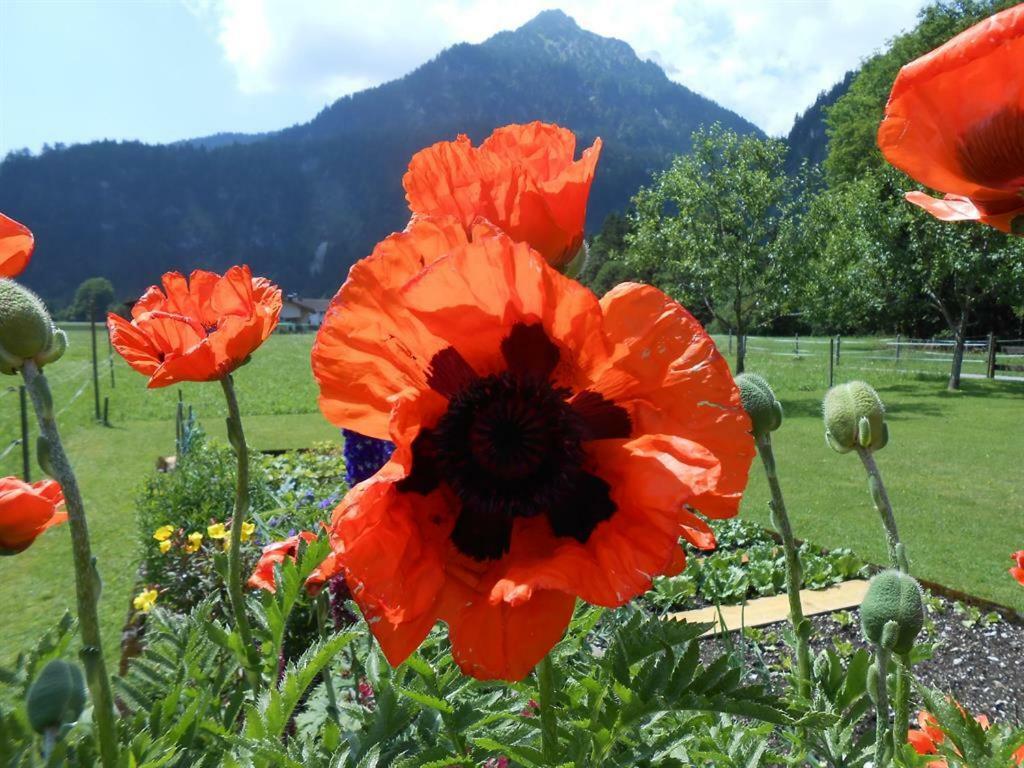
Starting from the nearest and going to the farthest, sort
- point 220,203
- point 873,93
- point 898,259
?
1. point 898,259
2. point 873,93
3. point 220,203

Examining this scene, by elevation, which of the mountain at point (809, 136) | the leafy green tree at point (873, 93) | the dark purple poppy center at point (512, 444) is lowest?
the dark purple poppy center at point (512, 444)

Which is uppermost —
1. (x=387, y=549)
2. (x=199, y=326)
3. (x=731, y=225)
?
(x=731, y=225)

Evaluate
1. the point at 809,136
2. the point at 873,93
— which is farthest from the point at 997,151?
the point at 809,136

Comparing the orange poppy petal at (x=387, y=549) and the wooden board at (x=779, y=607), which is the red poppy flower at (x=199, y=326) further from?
the wooden board at (x=779, y=607)

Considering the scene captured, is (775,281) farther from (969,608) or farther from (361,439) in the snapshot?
(361,439)

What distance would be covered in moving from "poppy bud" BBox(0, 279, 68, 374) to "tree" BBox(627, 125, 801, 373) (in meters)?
15.8

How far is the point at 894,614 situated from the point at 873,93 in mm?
35932

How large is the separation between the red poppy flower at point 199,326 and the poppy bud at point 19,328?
296 millimetres

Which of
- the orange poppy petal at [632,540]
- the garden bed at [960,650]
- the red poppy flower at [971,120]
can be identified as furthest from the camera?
the garden bed at [960,650]

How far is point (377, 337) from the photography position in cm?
71

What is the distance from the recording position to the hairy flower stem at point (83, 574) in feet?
2.84

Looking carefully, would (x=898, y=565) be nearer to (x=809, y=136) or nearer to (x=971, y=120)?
(x=971, y=120)

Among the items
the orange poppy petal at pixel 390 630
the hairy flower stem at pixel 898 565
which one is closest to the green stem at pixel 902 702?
the hairy flower stem at pixel 898 565

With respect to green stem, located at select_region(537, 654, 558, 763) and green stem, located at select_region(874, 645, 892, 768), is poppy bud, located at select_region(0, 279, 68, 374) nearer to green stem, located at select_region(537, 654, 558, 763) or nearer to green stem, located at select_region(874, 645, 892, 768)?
green stem, located at select_region(537, 654, 558, 763)
